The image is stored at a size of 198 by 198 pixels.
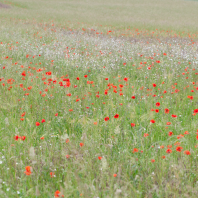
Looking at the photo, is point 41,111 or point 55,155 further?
point 41,111

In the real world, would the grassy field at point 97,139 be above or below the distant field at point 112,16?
below

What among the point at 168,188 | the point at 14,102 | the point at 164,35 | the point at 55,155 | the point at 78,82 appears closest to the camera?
the point at 168,188

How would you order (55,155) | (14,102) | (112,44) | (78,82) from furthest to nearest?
(112,44)
(78,82)
(14,102)
(55,155)

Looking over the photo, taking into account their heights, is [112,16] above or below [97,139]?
above

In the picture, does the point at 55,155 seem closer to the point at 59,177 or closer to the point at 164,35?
the point at 59,177

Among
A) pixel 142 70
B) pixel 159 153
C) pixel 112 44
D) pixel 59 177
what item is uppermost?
pixel 112 44

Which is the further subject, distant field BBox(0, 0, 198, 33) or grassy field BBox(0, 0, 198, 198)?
distant field BBox(0, 0, 198, 33)

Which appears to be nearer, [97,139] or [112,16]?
[97,139]

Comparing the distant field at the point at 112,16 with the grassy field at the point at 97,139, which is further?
the distant field at the point at 112,16

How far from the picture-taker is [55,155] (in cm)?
222

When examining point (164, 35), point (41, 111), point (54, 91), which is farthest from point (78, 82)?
point (164, 35)

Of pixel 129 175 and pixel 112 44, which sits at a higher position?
pixel 112 44

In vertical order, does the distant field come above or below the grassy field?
above

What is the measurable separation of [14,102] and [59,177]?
1824 mm
